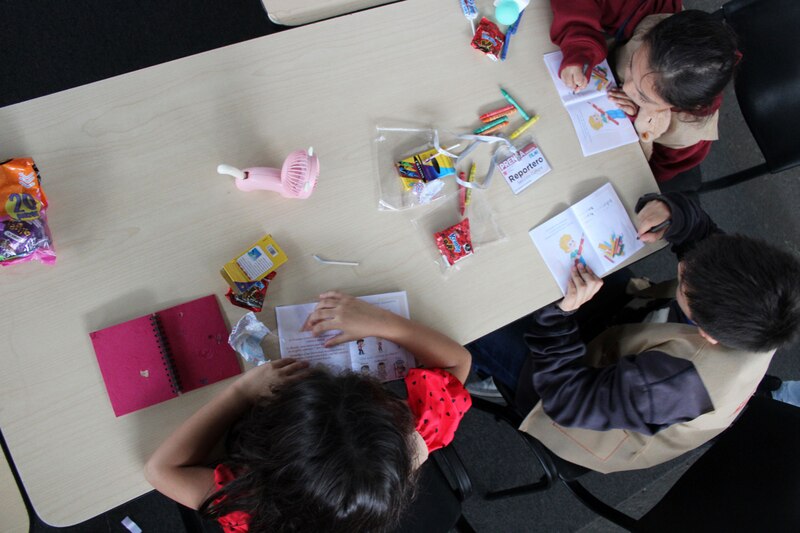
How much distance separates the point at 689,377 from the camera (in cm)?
100

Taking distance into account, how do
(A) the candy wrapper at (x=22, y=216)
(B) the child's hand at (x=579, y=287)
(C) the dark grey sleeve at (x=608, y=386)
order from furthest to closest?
(B) the child's hand at (x=579, y=287) → (C) the dark grey sleeve at (x=608, y=386) → (A) the candy wrapper at (x=22, y=216)

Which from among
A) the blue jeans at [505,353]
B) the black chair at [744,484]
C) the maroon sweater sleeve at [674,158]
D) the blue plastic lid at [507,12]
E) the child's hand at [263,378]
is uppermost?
the blue plastic lid at [507,12]

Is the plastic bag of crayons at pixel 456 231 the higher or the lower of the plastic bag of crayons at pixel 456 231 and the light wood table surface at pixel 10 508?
the higher

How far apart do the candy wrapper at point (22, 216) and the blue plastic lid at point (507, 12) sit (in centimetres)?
105

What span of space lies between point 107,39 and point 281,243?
126 centimetres

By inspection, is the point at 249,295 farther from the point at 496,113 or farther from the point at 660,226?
the point at 660,226

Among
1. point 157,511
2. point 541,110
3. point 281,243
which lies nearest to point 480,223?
point 541,110

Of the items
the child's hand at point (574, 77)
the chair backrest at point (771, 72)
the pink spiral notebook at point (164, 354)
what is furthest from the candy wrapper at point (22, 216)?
the chair backrest at point (771, 72)

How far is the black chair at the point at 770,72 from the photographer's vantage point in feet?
4.24

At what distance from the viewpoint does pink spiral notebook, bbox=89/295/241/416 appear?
3.10 ft

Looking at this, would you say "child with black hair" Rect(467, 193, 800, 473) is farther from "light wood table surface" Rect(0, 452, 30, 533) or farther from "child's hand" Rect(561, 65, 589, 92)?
"light wood table surface" Rect(0, 452, 30, 533)

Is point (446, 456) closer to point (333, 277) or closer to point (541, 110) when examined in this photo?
point (333, 277)

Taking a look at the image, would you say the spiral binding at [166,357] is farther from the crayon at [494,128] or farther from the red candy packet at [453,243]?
the crayon at [494,128]

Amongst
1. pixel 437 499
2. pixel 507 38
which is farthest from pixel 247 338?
pixel 507 38
